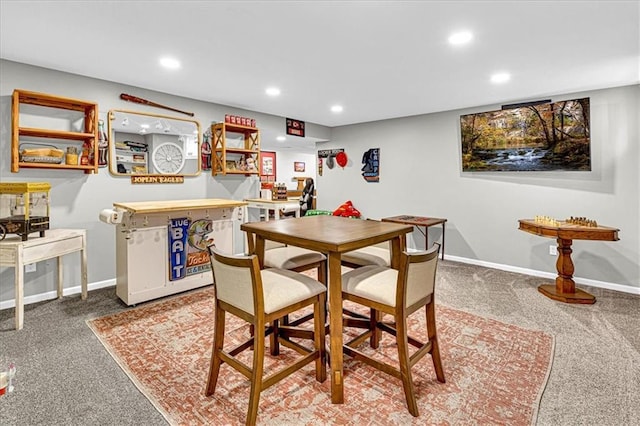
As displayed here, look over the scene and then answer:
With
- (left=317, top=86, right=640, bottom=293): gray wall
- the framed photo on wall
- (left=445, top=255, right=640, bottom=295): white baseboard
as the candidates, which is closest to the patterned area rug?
(left=445, top=255, right=640, bottom=295): white baseboard

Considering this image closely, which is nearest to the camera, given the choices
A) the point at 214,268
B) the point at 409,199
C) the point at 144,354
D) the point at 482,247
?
the point at 214,268

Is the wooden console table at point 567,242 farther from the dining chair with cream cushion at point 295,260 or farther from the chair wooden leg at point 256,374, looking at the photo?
the chair wooden leg at point 256,374

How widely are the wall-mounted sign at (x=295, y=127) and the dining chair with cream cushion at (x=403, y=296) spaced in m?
4.23

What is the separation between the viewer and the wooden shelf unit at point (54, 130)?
122 inches

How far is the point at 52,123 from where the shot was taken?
3.42 m

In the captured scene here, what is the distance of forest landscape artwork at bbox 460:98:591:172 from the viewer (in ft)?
13.4

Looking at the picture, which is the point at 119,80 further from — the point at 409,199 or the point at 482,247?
the point at 482,247

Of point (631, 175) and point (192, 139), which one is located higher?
point (192, 139)

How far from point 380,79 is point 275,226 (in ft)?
7.57

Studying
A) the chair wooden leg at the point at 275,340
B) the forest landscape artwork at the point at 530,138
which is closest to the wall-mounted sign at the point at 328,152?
the forest landscape artwork at the point at 530,138

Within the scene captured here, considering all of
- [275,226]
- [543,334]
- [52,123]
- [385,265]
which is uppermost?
[52,123]

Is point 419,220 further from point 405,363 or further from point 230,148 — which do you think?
point 405,363

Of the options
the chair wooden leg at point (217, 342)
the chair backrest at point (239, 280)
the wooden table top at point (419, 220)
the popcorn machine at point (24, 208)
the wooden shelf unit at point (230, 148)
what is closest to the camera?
the chair backrest at point (239, 280)

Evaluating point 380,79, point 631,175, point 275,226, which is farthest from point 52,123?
point 631,175
